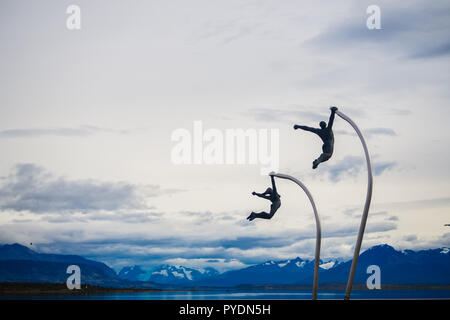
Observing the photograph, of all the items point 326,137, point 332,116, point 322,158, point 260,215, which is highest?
point 332,116

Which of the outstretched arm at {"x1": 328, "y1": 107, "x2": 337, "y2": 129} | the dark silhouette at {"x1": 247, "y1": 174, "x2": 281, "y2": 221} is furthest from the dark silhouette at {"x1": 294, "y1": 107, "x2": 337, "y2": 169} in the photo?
the dark silhouette at {"x1": 247, "y1": 174, "x2": 281, "y2": 221}

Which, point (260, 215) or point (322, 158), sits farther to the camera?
point (260, 215)

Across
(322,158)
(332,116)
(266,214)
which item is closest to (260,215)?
(266,214)

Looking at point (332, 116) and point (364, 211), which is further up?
point (332, 116)

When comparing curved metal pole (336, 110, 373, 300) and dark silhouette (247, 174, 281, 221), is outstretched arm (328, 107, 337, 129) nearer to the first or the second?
curved metal pole (336, 110, 373, 300)

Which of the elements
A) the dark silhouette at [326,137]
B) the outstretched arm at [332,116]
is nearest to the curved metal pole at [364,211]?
the outstretched arm at [332,116]

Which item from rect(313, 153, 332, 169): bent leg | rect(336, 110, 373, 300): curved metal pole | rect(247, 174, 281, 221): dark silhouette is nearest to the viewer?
rect(336, 110, 373, 300): curved metal pole

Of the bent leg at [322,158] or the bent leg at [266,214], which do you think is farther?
the bent leg at [266,214]

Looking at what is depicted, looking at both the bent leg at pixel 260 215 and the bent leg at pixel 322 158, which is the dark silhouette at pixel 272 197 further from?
the bent leg at pixel 322 158

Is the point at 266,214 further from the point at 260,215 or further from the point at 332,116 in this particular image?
the point at 332,116
